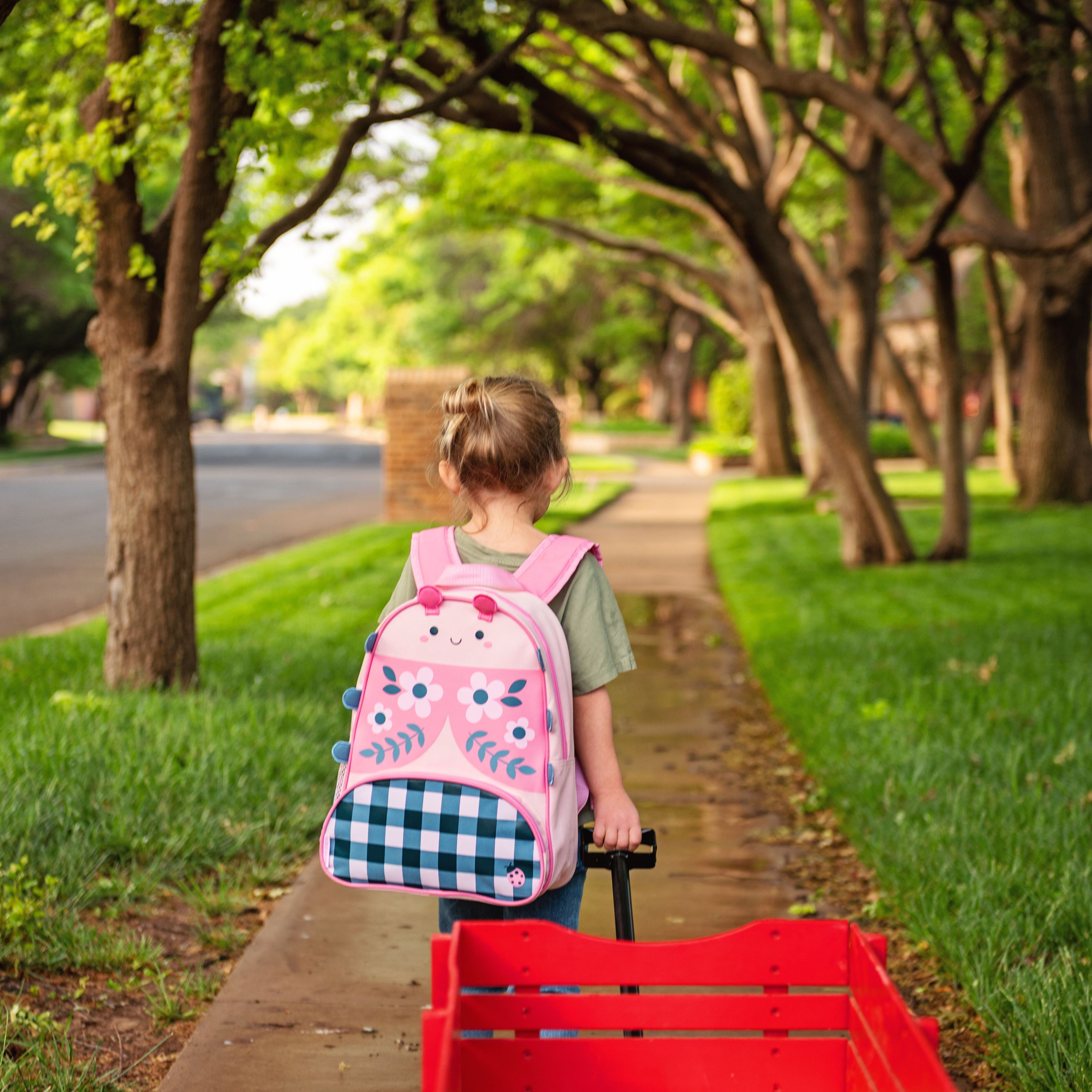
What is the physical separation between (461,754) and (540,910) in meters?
0.51

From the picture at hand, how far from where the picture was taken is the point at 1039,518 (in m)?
15.8

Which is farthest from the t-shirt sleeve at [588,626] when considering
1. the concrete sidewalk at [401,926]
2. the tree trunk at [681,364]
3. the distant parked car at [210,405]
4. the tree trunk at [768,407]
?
the distant parked car at [210,405]

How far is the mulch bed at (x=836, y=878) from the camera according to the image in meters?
3.11

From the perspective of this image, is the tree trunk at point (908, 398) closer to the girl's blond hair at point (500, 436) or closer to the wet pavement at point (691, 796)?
the wet pavement at point (691, 796)

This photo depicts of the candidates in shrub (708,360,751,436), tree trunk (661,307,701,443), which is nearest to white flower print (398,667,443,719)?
shrub (708,360,751,436)

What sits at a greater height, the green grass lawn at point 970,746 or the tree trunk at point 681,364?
the tree trunk at point 681,364

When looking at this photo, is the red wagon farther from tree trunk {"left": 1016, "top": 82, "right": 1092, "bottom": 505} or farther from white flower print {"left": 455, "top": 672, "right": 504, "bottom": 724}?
tree trunk {"left": 1016, "top": 82, "right": 1092, "bottom": 505}

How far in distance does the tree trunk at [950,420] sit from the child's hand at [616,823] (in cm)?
897

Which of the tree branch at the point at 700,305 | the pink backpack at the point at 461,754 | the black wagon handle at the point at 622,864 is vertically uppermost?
the tree branch at the point at 700,305

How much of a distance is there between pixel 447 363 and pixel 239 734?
36946 millimetres

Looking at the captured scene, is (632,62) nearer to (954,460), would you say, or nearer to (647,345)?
(954,460)

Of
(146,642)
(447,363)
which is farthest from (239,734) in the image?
(447,363)

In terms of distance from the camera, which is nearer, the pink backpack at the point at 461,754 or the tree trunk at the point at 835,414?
the pink backpack at the point at 461,754

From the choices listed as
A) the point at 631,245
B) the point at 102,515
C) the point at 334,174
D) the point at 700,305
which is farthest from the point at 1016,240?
the point at 700,305
